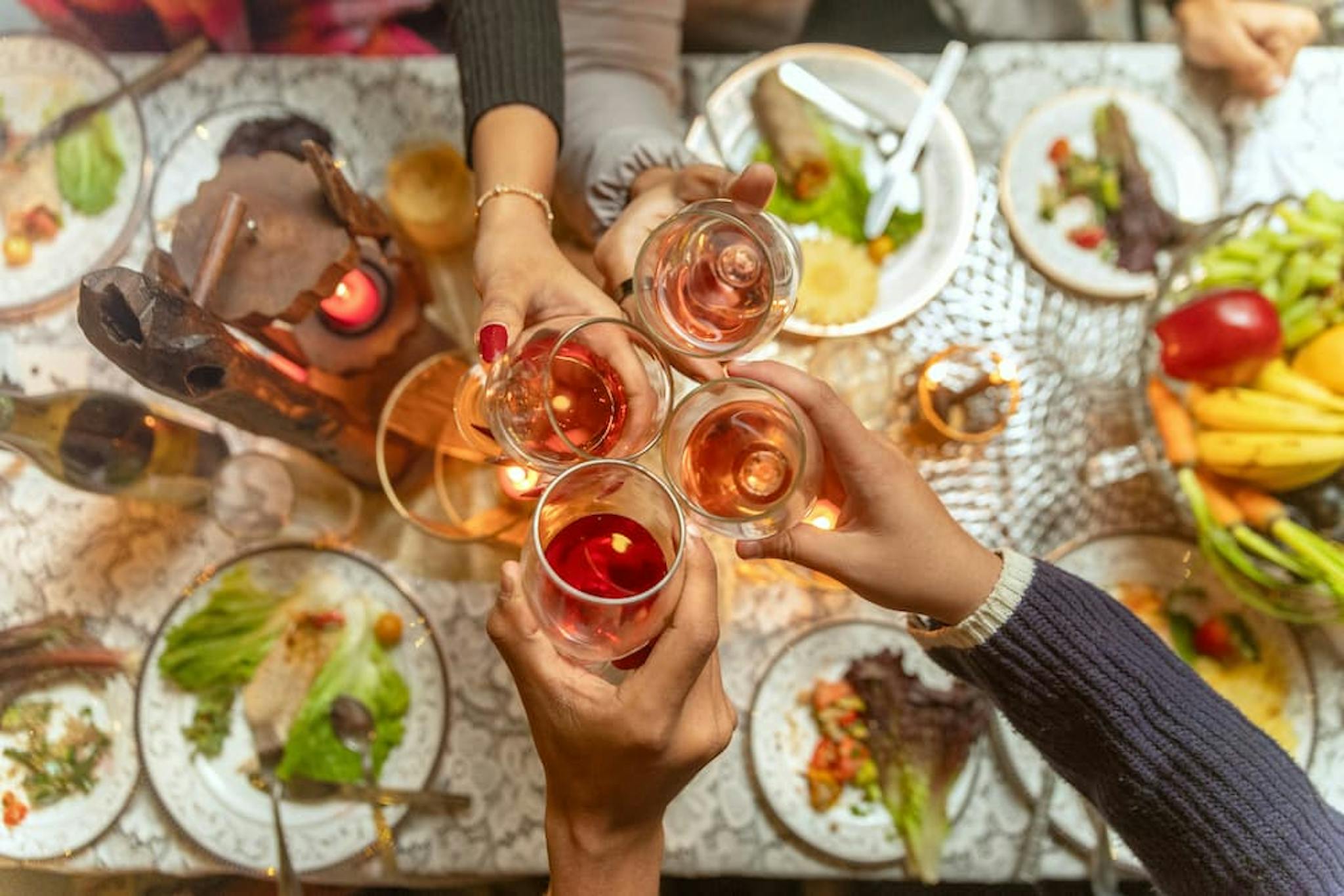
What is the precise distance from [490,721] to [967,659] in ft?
2.48

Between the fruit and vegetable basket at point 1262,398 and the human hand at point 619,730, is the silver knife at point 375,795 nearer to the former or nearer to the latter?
the human hand at point 619,730

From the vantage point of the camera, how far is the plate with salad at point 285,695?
1.43 metres

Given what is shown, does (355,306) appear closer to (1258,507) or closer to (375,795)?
(375,795)

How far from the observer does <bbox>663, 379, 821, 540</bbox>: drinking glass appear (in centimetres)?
111

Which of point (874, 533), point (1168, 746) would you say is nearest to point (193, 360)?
point (874, 533)

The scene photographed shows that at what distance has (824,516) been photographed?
1.22 m

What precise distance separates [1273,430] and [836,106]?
2.94 feet

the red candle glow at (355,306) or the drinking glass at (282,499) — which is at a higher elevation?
the red candle glow at (355,306)

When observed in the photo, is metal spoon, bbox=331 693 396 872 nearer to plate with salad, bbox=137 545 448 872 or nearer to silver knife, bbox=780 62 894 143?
plate with salad, bbox=137 545 448 872

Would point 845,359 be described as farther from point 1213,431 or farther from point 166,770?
point 166,770

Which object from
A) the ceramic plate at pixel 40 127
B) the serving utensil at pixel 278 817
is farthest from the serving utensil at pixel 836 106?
the serving utensil at pixel 278 817

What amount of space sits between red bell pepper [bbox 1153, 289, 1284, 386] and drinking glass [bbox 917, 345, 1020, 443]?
254 mm

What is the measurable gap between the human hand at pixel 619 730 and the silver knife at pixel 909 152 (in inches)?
33.6

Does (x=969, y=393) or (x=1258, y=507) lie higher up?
(x=969, y=393)
